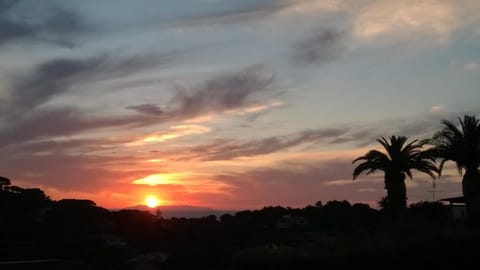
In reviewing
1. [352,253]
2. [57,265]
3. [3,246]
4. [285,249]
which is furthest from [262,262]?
[3,246]

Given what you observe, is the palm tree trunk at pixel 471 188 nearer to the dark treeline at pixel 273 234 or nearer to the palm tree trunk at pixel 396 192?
the dark treeline at pixel 273 234

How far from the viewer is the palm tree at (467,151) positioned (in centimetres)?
4353

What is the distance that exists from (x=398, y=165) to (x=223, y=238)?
2649cm

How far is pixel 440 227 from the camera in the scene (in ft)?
104

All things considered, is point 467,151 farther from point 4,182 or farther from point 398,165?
point 4,182

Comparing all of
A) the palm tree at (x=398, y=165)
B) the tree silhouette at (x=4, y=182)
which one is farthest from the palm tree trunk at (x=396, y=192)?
the tree silhouette at (x=4, y=182)

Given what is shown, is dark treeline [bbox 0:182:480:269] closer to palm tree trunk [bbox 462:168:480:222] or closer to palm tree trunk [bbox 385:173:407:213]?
palm tree trunk [bbox 385:173:407:213]

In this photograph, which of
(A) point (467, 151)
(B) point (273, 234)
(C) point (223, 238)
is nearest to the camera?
(A) point (467, 151)

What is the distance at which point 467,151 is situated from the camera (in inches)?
1716

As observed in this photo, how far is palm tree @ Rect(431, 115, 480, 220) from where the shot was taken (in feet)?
143

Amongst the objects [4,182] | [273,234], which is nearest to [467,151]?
[273,234]

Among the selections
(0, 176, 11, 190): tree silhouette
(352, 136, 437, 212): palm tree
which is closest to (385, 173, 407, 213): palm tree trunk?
(352, 136, 437, 212): palm tree

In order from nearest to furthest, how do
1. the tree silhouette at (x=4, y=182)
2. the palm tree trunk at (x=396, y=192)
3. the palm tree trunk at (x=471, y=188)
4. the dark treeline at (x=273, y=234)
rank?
the dark treeline at (x=273, y=234), the palm tree trunk at (x=471, y=188), the palm tree trunk at (x=396, y=192), the tree silhouette at (x=4, y=182)

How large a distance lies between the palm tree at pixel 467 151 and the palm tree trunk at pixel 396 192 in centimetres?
459
